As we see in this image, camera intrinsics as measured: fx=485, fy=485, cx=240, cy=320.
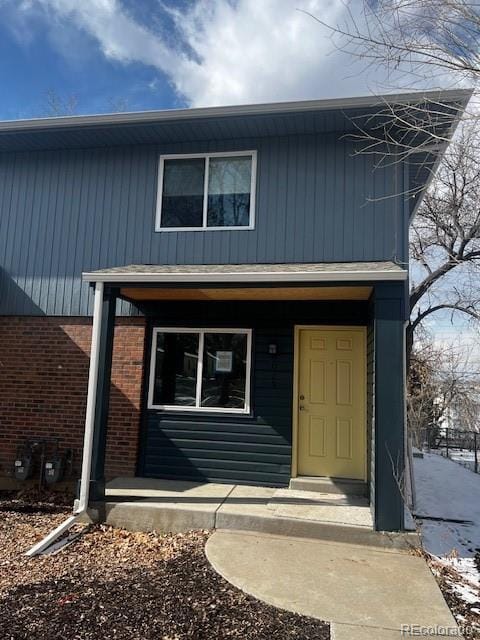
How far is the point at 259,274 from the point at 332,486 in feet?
10.1

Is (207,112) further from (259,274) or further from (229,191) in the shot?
(259,274)

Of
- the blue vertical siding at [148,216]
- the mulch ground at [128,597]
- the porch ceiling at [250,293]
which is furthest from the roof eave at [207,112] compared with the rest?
the mulch ground at [128,597]

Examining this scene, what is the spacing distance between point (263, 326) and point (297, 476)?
2176mm

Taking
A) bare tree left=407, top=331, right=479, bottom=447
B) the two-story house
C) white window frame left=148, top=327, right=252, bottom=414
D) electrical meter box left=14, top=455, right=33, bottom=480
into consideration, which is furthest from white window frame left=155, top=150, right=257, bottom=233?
bare tree left=407, top=331, right=479, bottom=447

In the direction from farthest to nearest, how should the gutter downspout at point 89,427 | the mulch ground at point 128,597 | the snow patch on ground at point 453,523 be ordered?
1. the gutter downspout at point 89,427
2. the snow patch on ground at point 453,523
3. the mulch ground at point 128,597

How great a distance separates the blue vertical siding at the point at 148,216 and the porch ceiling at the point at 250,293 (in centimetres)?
54

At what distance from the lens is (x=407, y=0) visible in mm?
4605

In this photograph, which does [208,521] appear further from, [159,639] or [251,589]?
[159,639]

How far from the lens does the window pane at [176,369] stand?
7.31 meters

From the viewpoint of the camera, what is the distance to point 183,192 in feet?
24.6

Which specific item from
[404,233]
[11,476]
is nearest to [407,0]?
[404,233]

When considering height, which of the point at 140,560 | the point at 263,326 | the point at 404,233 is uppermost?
the point at 404,233

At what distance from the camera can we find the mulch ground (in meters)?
3.42

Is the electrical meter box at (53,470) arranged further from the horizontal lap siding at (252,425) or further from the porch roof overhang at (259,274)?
the porch roof overhang at (259,274)
